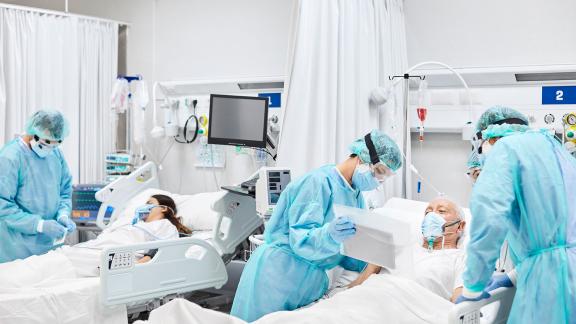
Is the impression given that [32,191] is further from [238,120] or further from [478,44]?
[478,44]

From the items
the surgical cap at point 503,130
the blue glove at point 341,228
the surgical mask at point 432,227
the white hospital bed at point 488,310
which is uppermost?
the surgical cap at point 503,130

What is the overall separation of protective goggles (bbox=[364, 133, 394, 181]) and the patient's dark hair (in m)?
1.81

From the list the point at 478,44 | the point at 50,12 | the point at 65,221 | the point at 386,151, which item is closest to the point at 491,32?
the point at 478,44

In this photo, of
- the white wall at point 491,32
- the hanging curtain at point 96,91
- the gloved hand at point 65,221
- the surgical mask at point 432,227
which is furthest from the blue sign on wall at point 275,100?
the surgical mask at point 432,227

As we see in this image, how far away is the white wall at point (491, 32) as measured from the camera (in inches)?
133

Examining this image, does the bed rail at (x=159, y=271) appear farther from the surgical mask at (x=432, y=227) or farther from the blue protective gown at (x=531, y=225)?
the blue protective gown at (x=531, y=225)

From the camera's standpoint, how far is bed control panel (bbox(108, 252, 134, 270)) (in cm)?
279

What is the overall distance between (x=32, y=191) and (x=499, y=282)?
8.72 feet

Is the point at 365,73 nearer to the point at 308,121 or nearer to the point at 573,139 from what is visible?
the point at 308,121

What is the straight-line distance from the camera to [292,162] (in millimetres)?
3178

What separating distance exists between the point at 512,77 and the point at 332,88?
110cm

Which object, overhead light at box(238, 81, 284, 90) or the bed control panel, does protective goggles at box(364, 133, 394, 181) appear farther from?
overhead light at box(238, 81, 284, 90)

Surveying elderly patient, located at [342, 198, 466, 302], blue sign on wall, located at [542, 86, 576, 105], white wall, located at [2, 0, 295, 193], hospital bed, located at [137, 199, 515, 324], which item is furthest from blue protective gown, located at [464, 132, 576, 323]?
white wall, located at [2, 0, 295, 193]

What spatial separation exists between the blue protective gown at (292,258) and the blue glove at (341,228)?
0.12 metres
